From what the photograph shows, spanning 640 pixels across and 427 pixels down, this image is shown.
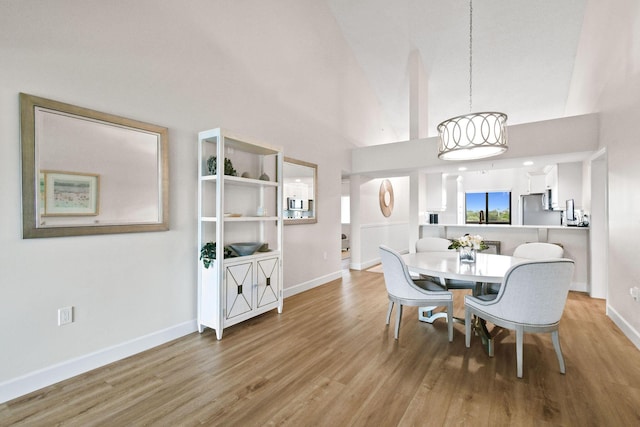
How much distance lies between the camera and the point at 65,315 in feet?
6.72

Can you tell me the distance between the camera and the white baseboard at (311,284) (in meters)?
4.09

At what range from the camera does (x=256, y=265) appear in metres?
3.06

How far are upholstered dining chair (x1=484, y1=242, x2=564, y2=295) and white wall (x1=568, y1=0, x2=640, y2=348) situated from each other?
1.70ft

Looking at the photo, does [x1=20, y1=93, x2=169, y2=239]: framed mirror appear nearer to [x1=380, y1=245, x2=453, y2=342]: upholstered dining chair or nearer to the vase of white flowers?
[x1=380, y1=245, x2=453, y2=342]: upholstered dining chair

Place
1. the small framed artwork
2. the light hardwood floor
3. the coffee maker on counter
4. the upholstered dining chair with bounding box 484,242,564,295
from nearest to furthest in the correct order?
the light hardwood floor, the small framed artwork, the upholstered dining chair with bounding box 484,242,564,295, the coffee maker on counter

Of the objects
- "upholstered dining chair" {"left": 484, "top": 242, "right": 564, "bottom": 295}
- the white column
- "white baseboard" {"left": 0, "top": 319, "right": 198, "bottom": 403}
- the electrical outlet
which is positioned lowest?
"white baseboard" {"left": 0, "top": 319, "right": 198, "bottom": 403}

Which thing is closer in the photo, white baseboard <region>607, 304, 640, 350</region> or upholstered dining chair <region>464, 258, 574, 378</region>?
upholstered dining chair <region>464, 258, 574, 378</region>

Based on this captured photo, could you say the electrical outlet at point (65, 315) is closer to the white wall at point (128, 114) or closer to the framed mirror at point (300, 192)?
the white wall at point (128, 114)

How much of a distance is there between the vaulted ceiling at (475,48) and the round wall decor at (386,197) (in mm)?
1941

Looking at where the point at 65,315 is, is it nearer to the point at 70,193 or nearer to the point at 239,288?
the point at 70,193

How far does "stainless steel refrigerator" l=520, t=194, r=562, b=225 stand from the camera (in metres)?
7.13

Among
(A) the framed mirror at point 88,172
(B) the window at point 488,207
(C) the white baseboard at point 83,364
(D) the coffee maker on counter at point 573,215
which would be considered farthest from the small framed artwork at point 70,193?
(B) the window at point 488,207

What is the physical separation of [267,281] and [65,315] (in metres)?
1.69

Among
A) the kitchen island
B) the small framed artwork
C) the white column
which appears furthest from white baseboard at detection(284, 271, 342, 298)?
the white column
